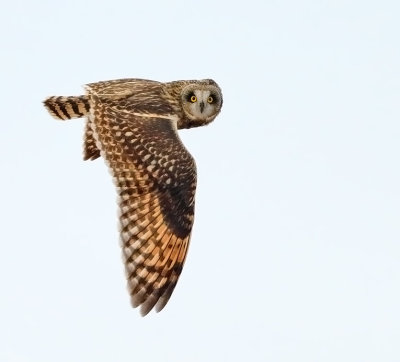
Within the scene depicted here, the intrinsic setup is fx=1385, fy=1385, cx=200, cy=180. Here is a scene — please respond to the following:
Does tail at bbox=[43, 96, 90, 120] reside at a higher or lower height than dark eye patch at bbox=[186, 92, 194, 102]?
lower

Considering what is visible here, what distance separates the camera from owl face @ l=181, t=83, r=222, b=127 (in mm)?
24188

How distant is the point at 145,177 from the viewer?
2162 centimetres

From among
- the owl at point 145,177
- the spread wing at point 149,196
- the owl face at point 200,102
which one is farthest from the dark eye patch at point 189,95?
the spread wing at point 149,196

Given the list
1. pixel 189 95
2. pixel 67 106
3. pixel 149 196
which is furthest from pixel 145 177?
pixel 189 95

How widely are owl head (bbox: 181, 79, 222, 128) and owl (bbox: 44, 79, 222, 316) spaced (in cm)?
60

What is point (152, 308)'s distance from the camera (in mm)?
20781

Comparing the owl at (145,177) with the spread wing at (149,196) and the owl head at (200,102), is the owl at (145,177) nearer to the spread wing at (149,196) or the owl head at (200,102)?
the spread wing at (149,196)

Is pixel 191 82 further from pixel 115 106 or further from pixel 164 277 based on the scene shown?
pixel 164 277

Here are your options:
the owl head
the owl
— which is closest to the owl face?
the owl head

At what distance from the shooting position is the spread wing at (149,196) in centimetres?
2094

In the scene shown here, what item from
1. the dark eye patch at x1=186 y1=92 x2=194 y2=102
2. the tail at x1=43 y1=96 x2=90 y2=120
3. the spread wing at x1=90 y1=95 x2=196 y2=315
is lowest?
the spread wing at x1=90 y1=95 x2=196 y2=315

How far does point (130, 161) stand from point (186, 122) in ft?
9.32

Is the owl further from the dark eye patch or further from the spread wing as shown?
the dark eye patch

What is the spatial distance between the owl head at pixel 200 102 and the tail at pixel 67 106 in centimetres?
179
